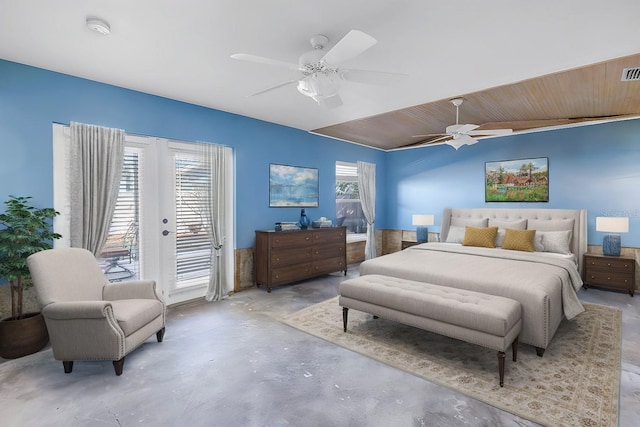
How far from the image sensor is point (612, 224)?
178 inches

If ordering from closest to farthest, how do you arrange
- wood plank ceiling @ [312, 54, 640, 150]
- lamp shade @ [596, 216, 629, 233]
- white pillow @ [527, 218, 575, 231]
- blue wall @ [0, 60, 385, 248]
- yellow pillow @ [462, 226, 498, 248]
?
1. blue wall @ [0, 60, 385, 248]
2. wood plank ceiling @ [312, 54, 640, 150]
3. lamp shade @ [596, 216, 629, 233]
4. white pillow @ [527, 218, 575, 231]
5. yellow pillow @ [462, 226, 498, 248]

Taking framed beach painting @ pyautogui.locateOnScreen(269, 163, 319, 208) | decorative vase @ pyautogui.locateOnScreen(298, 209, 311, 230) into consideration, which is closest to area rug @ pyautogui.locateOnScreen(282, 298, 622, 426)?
decorative vase @ pyautogui.locateOnScreen(298, 209, 311, 230)

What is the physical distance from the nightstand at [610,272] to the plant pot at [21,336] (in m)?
7.12

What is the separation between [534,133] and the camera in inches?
219

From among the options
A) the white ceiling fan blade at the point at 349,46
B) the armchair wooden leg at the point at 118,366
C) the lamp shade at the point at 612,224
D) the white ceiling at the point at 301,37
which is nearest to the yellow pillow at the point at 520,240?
the lamp shade at the point at 612,224

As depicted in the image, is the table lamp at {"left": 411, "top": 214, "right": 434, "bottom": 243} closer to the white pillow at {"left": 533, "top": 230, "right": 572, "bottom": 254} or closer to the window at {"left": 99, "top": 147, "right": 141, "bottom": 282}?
the white pillow at {"left": 533, "top": 230, "right": 572, "bottom": 254}

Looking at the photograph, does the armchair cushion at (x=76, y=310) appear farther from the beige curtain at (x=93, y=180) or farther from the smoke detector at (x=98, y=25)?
→ the smoke detector at (x=98, y=25)

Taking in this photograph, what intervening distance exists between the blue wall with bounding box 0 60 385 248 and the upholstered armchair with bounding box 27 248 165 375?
2.94ft

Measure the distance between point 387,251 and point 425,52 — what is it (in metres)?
5.44

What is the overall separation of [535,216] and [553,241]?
28.8 inches

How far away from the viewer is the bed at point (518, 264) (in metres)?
2.81

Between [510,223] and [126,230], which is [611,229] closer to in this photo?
[510,223]

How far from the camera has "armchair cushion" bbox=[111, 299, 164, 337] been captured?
258 cm

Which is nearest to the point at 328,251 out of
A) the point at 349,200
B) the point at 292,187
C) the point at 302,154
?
the point at 292,187
